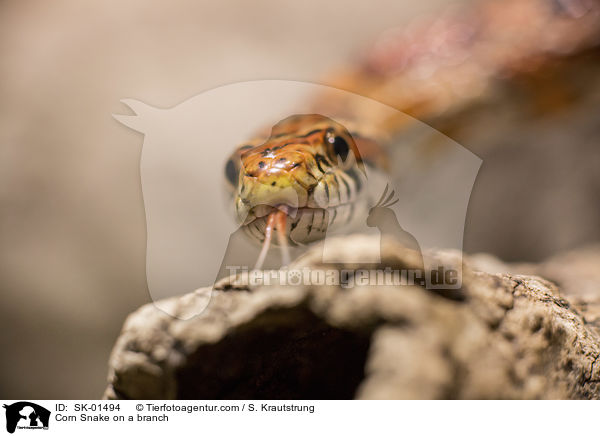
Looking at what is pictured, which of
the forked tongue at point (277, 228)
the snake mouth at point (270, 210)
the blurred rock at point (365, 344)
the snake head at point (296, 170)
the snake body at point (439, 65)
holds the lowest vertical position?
the blurred rock at point (365, 344)

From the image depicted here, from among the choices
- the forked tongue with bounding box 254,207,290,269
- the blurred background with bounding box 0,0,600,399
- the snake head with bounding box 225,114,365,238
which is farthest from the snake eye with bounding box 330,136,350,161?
the blurred background with bounding box 0,0,600,399

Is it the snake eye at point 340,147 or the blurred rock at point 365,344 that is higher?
the snake eye at point 340,147

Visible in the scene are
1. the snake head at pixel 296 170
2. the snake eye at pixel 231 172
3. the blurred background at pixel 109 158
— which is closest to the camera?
the snake head at pixel 296 170

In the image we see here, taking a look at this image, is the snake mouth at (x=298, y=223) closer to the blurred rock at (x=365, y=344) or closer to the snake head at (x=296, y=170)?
the snake head at (x=296, y=170)

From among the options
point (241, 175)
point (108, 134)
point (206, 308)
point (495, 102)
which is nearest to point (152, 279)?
point (108, 134)
